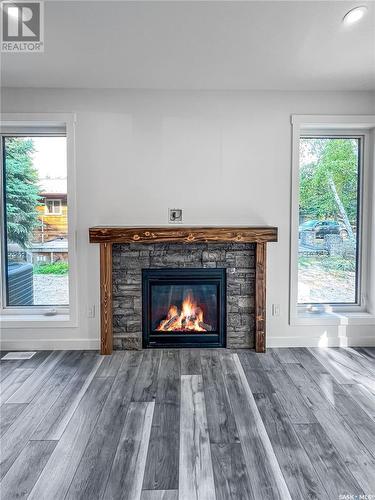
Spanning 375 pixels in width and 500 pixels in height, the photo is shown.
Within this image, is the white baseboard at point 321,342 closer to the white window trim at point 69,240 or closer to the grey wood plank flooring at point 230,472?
the grey wood plank flooring at point 230,472

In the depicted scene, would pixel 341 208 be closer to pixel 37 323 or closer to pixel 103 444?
pixel 103 444

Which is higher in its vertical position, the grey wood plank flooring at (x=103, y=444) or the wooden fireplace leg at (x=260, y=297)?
the wooden fireplace leg at (x=260, y=297)

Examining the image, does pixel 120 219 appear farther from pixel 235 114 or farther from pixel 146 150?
pixel 235 114

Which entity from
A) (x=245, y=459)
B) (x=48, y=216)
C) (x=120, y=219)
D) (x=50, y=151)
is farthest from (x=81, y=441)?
(x=50, y=151)

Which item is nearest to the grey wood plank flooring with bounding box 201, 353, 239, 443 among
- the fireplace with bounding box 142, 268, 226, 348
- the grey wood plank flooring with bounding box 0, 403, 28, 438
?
the fireplace with bounding box 142, 268, 226, 348

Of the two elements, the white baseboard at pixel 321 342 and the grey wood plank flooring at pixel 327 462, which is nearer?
the grey wood plank flooring at pixel 327 462

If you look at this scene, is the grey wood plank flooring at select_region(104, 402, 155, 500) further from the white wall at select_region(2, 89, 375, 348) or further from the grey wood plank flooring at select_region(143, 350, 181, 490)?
the white wall at select_region(2, 89, 375, 348)

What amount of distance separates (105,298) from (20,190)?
143 centimetres

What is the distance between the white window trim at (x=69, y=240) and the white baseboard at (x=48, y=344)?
15 centimetres

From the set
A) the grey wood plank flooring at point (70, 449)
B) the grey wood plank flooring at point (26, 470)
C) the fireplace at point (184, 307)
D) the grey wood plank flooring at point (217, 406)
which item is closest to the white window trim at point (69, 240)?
the fireplace at point (184, 307)

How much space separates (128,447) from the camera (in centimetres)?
220

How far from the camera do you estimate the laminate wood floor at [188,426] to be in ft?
6.24

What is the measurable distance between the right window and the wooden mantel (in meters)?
0.65

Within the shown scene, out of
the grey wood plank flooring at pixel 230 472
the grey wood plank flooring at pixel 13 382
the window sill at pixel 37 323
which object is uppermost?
the window sill at pixel 37 323
